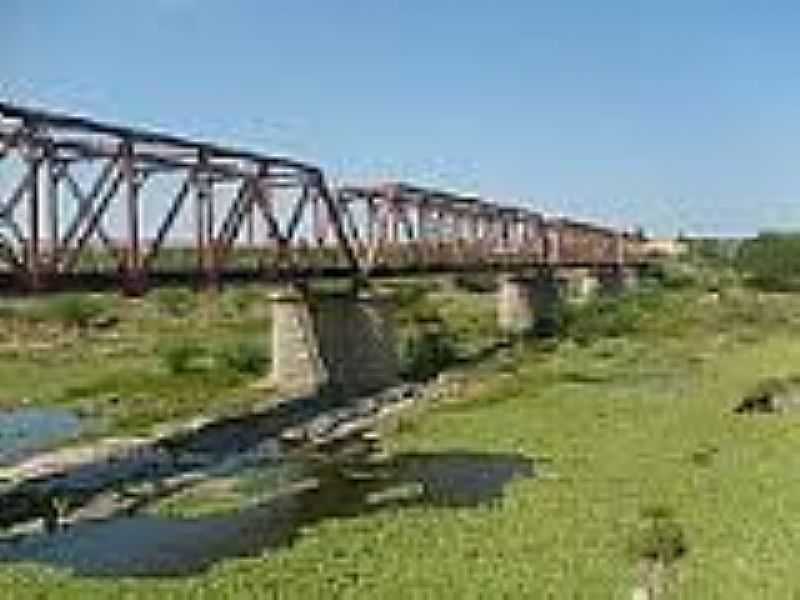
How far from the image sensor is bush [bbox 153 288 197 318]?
15125 centimetres

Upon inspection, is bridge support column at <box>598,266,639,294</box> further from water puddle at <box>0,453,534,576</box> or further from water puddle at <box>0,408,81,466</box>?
water puddle at <box>0,453,534,576</box>

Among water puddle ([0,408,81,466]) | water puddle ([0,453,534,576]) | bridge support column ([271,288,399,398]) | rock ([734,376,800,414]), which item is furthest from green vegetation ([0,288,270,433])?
rock ([734,376,800,414])

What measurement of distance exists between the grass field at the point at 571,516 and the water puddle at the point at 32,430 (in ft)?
30.3

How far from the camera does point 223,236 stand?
2817 inches

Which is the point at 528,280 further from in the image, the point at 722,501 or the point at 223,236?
the point at 722,501

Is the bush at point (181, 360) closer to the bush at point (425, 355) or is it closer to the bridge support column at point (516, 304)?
the bush at point (425, 355)

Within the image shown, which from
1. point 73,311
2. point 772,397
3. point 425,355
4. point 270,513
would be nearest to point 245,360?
point 425,355

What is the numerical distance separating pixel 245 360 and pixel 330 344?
10.1 m

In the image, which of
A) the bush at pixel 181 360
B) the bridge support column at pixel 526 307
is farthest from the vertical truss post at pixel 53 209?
the bridge support column at pixel 526 307

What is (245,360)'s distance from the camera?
89.9m

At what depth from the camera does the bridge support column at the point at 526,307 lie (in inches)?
4838

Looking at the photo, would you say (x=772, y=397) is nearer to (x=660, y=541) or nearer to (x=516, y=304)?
(x=660, y=541)

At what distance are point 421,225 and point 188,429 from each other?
4650 centimetres

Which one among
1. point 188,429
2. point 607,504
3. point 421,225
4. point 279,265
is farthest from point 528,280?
point 607,504
